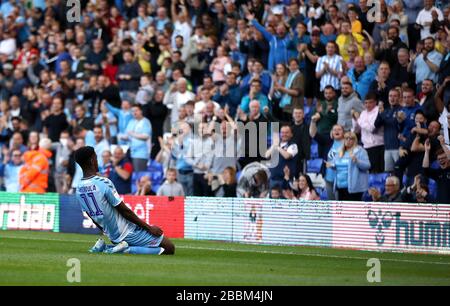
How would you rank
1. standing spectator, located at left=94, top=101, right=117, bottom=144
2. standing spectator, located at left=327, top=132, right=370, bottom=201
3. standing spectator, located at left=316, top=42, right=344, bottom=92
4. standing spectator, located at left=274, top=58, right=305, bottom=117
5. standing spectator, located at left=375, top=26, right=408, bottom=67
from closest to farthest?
1. standing spectator, located at left=327, top=132, right=370, bottom=201
2. standing spectator, located at left=375, top=26, right=408, bottom=67
3. standing spectator, located at left=316, top=42, right=344, bottom=92
4. standing spectator, located at left=274, top=58, right=305, bottom=117
5. standing spectator, located at left=94, top=101, right=117, bottom=144

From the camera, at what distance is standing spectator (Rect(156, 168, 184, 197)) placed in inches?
953

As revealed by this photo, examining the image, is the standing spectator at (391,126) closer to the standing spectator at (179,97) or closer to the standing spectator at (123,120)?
the standing spectator at (179,97)

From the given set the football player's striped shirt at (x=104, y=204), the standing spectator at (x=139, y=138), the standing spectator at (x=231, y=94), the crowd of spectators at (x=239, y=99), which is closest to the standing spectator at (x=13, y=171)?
the crowd of spectators at (x=239, y=99)

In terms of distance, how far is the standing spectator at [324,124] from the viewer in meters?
23.1

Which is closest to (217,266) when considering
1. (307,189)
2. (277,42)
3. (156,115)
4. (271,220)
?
(271,220)

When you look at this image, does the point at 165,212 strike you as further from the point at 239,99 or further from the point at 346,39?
the point at 346,39

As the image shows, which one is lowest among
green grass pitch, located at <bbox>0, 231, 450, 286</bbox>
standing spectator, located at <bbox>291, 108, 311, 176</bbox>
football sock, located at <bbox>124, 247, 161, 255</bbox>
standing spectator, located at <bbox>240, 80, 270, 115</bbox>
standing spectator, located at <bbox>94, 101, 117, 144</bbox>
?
green grass pitch, located at <bbox>0, 231, 450, 286</bbox>

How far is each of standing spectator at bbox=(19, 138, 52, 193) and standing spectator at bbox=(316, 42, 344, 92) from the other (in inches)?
319

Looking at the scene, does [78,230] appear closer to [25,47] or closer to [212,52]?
[212,52]

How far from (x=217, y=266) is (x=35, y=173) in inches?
519

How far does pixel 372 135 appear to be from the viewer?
22.1 metres

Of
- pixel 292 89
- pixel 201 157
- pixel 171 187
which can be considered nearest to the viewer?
pixel 292 89

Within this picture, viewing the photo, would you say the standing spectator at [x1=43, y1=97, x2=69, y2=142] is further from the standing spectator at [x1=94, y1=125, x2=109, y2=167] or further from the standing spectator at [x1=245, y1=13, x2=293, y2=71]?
the standing spectator at [x1=245, y1=13, x2=293, y2=71]

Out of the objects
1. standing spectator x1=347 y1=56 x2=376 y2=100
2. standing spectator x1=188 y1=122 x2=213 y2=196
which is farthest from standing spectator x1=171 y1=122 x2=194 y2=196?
standing spectator x1=347 y1=56 x2=376 y2=100
